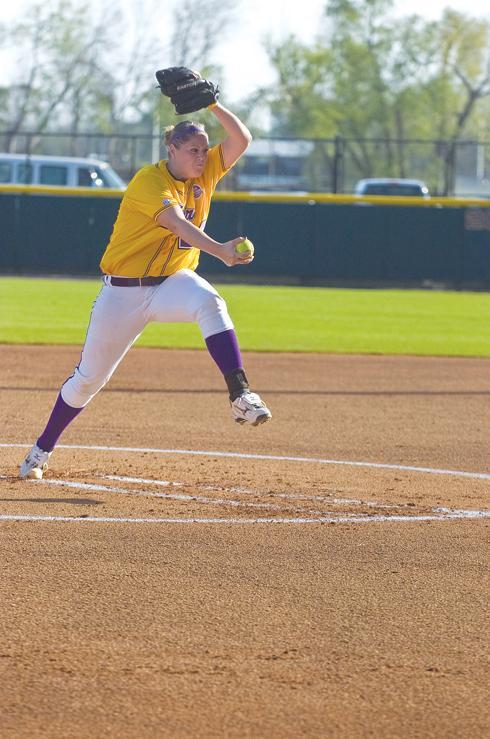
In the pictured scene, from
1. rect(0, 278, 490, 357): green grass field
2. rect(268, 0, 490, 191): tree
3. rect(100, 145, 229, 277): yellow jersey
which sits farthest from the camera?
rect(268, 0, 490, 191): tree

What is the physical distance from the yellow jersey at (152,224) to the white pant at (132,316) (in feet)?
0.30

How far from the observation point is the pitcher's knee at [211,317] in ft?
18.9

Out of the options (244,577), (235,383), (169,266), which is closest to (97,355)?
(169,266)

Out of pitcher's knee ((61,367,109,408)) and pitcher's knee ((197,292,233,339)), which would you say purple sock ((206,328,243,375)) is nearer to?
pitcher's knee ((197,292,233,339))

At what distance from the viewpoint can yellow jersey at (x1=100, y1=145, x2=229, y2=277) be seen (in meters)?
→ 5.84

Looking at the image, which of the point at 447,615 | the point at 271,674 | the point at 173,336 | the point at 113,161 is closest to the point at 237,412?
the point at 447,615

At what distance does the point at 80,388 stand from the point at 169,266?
781mm

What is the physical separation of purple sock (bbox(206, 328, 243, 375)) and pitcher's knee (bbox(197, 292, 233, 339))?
3cm

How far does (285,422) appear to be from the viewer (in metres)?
8.85

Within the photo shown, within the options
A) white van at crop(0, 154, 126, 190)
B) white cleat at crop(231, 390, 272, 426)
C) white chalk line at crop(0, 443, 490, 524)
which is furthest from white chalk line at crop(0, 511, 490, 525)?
white van at crop(0, 154, 126, 190)

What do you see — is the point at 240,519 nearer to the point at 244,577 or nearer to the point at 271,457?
the point at 244,577

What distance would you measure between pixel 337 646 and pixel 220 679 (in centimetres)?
48

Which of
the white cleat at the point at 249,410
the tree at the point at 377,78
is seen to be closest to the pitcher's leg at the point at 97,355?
the white cleat at the point at 249,410

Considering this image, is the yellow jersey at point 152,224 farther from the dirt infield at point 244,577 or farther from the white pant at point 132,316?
the dirt infield at point 244,577
